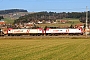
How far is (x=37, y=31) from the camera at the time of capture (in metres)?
106

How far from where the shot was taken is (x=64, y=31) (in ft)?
350

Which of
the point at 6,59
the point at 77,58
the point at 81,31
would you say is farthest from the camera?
the point at 81,31

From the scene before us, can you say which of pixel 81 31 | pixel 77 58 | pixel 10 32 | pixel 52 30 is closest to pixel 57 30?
pixel 52 30

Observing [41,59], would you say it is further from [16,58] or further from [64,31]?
[64,31]

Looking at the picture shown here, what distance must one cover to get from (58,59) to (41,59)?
3.99 feet

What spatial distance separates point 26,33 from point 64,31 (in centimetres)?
1456

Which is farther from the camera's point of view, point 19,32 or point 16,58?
point 19,32

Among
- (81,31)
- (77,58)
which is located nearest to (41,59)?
(77,58)

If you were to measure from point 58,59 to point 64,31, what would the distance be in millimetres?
87894

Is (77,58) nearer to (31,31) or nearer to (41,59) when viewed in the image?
(41,59)

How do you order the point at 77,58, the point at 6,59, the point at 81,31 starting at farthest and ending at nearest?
the point at 81,31 → the point at 77,58 → the point at 6,59

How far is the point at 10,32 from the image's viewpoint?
10588 cm

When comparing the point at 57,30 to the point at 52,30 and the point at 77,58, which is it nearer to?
the point at 52,30

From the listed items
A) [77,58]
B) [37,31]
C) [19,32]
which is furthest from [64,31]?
[77,58]
